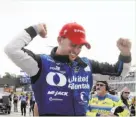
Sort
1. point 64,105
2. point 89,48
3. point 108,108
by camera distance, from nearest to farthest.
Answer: point 64,105 → point 89,48 → point 108,108

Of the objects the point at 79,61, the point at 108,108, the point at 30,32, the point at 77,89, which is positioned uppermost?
the point at 30,32

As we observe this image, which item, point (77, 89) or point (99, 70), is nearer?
point (77, 89)

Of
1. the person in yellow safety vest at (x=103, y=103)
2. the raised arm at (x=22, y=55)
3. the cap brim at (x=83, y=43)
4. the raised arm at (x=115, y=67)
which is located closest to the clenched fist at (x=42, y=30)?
the raised arm at (x=22, y=55)

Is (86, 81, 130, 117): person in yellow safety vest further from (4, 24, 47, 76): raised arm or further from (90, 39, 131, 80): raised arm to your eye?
(4, 24, 47, 76): raised arm

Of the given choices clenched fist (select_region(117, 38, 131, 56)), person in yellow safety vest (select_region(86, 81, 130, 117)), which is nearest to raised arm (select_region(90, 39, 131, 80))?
clenched fist (select_region(117, 38, 131, 56))

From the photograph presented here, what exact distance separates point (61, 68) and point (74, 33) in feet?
0.98

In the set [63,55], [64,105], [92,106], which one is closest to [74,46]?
[63,55]

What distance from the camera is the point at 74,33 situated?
9.18 feet

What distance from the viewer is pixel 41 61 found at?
9.09 ft

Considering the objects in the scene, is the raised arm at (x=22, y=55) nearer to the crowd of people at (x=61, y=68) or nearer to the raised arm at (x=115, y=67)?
the crowd of people at (x=61, y=68)

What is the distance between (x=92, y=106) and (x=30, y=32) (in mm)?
3076

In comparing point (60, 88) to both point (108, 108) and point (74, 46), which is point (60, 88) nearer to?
point (74, 46)

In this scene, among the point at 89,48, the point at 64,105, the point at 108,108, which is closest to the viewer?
the point at 64,105

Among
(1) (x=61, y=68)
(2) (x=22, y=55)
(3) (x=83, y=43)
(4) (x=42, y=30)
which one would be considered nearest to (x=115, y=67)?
(3) (x=83, y=43)
